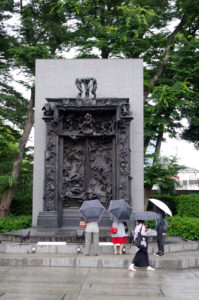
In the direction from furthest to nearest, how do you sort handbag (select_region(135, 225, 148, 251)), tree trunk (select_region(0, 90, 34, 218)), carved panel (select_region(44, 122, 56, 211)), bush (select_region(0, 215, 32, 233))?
1. tree trunk (select_region(0, 90, 34, 218))
2. bush (select_region(0, 215, 32, 233))
3. carved panel (select_region(44, 122, 56, 211))
4. handbag (select_region(135, 225, 148, 251))

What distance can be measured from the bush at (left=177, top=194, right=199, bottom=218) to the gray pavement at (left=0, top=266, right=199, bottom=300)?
10.3 metres

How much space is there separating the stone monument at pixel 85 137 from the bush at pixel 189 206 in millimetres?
4936

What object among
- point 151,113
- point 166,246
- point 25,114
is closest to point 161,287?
point 166,246

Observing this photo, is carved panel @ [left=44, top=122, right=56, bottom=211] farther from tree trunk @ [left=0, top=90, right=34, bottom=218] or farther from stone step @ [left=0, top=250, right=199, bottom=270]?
tree trunk @ [left=0, top=90, right=34, bottom=218]

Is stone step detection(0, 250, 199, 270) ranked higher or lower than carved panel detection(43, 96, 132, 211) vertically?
lower

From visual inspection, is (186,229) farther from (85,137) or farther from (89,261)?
(89,261)

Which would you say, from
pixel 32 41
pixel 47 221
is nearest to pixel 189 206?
pixel 47 221

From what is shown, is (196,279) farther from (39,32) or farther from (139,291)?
(39,32)

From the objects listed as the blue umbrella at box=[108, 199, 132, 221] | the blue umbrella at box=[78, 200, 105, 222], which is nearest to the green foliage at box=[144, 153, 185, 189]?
the blue umbrella at box=[108, 199, 132, 221]

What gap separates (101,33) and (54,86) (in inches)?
290

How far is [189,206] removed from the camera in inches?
798

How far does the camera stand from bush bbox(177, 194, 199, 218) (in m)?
20.0

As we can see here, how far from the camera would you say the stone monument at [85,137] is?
616 inches

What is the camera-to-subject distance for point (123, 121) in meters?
15.9
